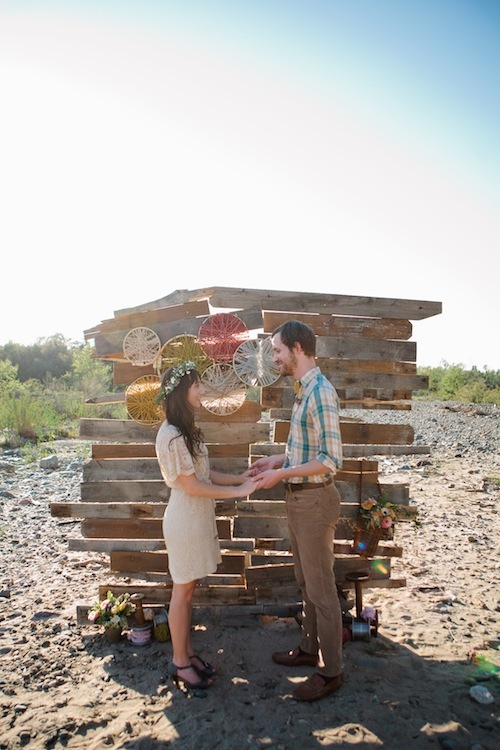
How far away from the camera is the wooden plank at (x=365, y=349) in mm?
4742

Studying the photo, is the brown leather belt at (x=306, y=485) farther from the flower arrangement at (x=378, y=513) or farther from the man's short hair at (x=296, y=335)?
the flower arrangement at (x=378, y=513)

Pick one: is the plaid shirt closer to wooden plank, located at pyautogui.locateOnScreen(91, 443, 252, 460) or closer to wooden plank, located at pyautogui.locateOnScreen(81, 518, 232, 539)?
wooden plank, located at pyautogui.locateOnScreen(91, 443, 252, 460)

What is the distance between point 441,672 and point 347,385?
2.37 meters

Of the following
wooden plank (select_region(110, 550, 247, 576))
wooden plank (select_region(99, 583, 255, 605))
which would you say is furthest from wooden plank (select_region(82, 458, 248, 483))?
wooden plank (select_region(99, 583, 255, 605))

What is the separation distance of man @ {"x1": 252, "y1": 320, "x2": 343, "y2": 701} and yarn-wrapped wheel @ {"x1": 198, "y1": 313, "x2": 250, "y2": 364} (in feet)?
2.91

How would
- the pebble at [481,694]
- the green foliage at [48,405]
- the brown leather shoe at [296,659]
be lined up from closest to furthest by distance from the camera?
1. the pebble at [481,694]
2. the brown leather shoe at [296,659]
3. the green foliage at [48,405]

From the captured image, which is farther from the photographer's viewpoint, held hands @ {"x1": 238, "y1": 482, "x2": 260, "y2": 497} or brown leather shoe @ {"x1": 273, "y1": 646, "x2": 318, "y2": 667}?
brown leather shoe @ {"x1": 273, "y1": 646, "x2": 318, "y2": 667}

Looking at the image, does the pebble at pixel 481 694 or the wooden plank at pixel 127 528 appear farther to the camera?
the wooden plank at pixel 127 528

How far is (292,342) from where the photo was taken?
11.8ft

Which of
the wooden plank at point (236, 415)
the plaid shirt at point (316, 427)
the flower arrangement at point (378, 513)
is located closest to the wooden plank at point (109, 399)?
the wooden plank at point (236, 415)

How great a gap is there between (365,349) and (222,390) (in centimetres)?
139

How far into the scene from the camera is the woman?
144 inches

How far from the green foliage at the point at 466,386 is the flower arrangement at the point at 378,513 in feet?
79.5

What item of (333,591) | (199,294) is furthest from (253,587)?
(199,294)
